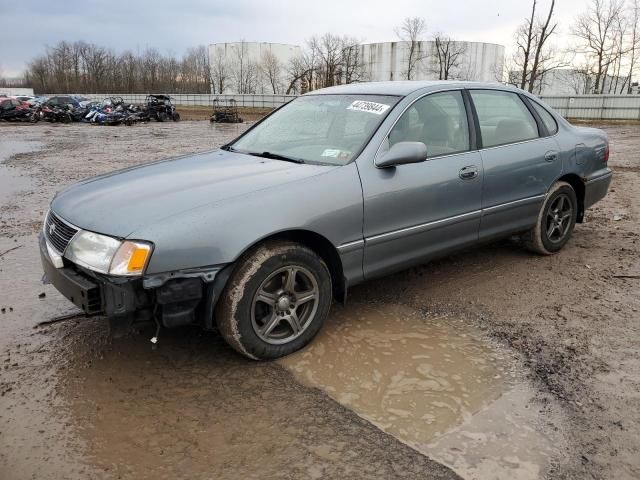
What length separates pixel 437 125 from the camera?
3859 millimetres

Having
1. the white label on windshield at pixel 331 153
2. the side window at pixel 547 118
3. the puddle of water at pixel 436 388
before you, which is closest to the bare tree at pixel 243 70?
the side window at pixel 547 118

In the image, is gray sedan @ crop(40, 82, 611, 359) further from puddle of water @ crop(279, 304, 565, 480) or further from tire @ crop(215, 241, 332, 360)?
puddle of water @ crop(279, 304, 565, 480)

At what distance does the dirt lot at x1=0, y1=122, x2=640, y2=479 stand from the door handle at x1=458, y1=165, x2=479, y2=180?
0.93 metres

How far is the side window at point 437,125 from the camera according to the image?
12.0ft

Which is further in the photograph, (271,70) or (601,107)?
(271,70)

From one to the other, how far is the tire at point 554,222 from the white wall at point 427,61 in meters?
55.6

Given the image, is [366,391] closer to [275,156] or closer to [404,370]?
[404,370]

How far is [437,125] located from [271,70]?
2705 inches

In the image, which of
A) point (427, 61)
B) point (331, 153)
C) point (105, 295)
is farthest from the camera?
point (427, 61)

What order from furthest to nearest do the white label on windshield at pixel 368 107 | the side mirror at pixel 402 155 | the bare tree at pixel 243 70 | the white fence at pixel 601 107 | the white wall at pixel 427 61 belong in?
1. the bare tree at pixel 243 70
2. the white wall at pixel 427 61
3. the white fence at pixel 601 107
4. the white label on windshield at pixel 368 107
5. the side mirror at pixel 402 155

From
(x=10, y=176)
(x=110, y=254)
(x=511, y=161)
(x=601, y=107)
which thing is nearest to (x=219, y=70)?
(x=601, y=107)

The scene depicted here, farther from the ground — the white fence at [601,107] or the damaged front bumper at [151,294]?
the white fence at [601,107]

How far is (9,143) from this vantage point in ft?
60.8

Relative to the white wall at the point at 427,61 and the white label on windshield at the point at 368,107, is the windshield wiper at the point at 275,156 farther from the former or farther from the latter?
the white wall at the point at 427,61
